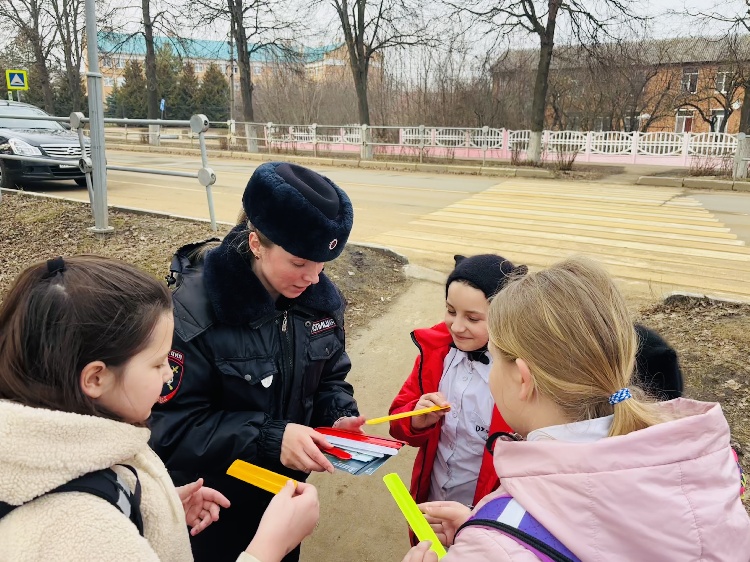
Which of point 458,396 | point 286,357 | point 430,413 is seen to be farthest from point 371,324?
point 286,357

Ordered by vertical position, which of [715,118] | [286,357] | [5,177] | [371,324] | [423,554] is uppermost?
[715,118]

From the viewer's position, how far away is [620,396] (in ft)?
3.89

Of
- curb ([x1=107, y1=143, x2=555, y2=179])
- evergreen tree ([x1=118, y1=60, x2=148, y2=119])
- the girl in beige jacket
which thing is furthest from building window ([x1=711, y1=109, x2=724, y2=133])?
the girl in beige jacket

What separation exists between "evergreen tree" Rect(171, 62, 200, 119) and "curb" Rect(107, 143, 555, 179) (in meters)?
19.7

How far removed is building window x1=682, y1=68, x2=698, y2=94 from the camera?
3325 centimetres

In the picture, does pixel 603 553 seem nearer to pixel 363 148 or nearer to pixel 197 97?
pixel 363 148

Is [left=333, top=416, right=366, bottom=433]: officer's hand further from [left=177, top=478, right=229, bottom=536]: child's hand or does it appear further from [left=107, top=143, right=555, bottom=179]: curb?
[left=107, top=143, right=555, bottom=179]: curb

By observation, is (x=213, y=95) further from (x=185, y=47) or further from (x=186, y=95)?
(x=185, y=47)

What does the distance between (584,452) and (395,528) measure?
75.0 inches

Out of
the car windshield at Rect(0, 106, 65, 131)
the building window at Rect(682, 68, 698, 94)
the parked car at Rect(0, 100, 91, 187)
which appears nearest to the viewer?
the parked car at Rect(0, 100, 91, 187)

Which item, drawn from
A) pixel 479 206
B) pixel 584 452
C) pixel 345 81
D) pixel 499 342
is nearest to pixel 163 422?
pixel 499 342

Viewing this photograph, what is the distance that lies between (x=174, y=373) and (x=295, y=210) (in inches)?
23.9

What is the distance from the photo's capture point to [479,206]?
1121 centimetres

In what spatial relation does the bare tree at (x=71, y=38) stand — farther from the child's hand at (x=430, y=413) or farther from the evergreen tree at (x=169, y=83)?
the child's hand at (x=430, y=413)
